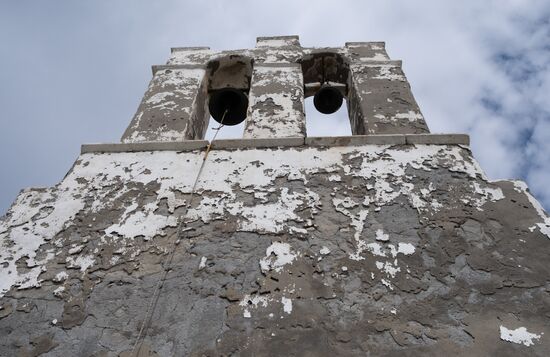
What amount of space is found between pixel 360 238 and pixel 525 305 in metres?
0.88

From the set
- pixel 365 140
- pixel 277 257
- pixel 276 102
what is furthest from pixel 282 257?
pixel 276 102

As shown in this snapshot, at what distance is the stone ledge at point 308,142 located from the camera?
10.7ft

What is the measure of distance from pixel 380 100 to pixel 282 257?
2.05 meters

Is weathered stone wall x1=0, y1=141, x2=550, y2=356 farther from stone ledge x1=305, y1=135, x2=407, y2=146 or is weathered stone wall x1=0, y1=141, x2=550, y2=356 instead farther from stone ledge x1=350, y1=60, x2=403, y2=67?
stone ledge x1=350, y1=60, x2=403, y2=67

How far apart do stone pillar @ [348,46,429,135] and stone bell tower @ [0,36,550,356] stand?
0.12ft

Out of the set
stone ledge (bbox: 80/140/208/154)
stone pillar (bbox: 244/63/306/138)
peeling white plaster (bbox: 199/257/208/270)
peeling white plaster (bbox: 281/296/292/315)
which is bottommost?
peeling white plaster (bbox: 281/296/292/315)

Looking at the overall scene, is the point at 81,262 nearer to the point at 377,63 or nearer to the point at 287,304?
the point at 287,304

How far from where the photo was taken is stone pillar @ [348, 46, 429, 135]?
3680 mm

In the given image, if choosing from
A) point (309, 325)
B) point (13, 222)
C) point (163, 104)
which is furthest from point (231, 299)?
point (163, 104)

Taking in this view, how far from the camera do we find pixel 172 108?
158 inches

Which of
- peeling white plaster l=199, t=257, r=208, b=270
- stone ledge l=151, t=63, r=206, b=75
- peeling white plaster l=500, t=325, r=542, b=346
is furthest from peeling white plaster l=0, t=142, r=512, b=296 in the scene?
stone ledge l=151, t=63, r=206, b=75

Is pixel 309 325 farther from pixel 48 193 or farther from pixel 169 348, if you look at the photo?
pixel 48 193

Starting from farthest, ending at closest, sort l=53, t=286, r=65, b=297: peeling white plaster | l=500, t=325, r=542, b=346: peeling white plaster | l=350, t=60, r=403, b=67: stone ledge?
l=350, t=60, r=403, b=67: stone ledge
l=53, t=286, r=65, b=297: peeling white plaster
l=500, t=325, r=542, b=346: peeling white plaster

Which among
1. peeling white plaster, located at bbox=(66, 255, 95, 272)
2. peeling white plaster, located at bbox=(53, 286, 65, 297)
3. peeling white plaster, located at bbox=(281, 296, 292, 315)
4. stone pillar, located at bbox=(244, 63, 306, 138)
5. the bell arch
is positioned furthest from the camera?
the bell arch
